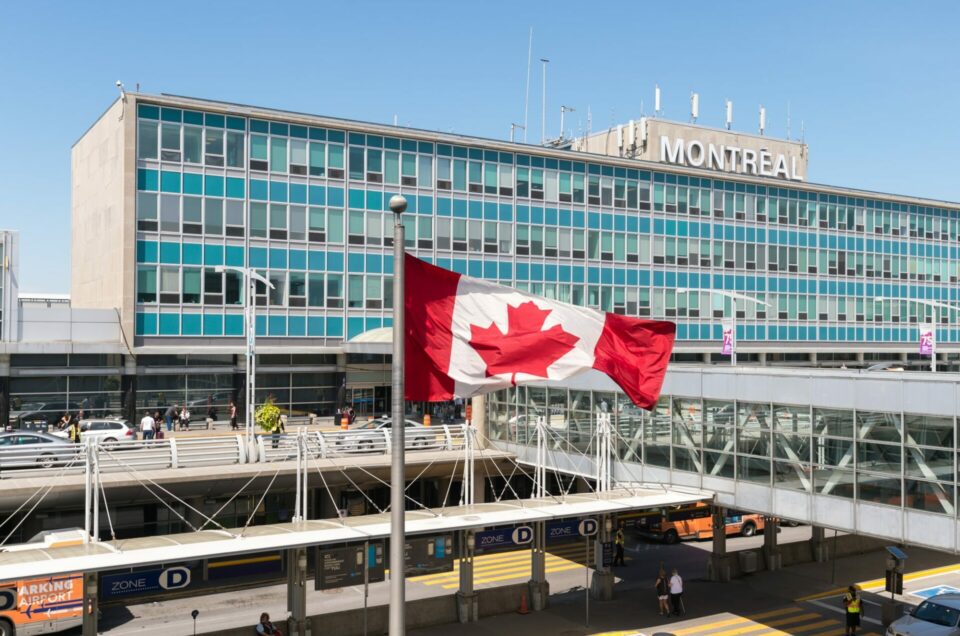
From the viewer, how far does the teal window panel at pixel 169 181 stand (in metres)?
59.6

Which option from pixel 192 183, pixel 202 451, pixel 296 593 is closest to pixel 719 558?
pixel 296 593

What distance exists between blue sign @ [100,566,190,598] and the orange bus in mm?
27464

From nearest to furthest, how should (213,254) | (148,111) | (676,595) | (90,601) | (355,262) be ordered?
(90,601) → (676,595) → (148,111) → (213,254) → (355,262)

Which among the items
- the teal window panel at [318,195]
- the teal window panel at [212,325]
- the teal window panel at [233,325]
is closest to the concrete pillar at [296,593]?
the teal window panel at [212,325]

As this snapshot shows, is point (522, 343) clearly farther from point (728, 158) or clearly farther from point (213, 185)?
point (728, 158)

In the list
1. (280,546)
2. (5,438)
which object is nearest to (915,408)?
(280,546)

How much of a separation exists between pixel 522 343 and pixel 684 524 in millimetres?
29036

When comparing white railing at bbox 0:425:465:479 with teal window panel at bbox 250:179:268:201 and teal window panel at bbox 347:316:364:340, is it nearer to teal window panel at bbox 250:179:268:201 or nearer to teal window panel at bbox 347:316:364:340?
teal window panel at bbox 347:316:364:340

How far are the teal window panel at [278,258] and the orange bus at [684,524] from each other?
29.4m

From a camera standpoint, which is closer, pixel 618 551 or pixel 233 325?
pixel 618 551

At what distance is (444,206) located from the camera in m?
69.4

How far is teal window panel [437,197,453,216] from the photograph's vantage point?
69.2 metres

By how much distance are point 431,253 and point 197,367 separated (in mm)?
17891

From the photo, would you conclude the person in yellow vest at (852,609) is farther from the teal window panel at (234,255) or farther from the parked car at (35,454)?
the teal window panel at (234,255)
